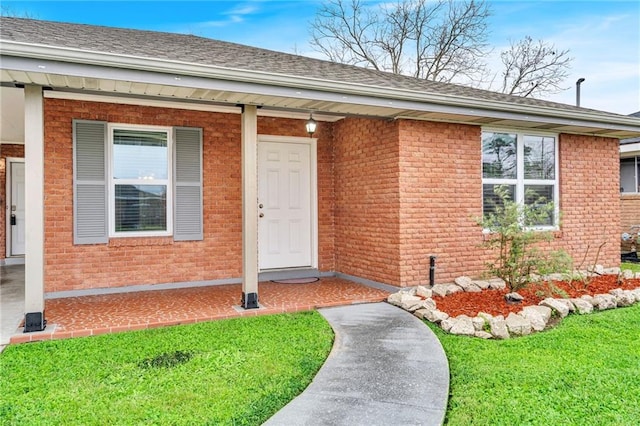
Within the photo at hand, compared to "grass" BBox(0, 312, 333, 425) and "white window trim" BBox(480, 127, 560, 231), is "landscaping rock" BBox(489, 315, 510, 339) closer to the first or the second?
"grass" BBox(0, 312, 333, 425)

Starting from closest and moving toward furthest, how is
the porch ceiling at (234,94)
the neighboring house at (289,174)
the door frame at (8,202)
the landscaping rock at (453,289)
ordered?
1. the porch ceiling at (234,94)
2. the neighboring house at (289,174)
3. the landscaping rock at (453,289)
4. the door frame at (8,202)

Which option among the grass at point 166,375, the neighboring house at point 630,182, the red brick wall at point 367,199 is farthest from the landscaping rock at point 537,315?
the neighboring house at point 630,182

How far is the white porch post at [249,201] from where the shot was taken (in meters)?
5.35

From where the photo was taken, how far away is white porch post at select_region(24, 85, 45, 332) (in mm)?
4312

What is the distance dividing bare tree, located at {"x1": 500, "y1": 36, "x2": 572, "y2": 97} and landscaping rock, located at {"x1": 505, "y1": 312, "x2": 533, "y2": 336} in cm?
1779

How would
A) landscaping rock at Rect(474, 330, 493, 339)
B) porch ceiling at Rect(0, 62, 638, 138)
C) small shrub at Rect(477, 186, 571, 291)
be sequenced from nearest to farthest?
porch ceiling at Rect(0, 62, 638, 138), landscaping rock at Rect(474, 330, 493, 339), small shrub at Rect(477, 186, 571, 291)

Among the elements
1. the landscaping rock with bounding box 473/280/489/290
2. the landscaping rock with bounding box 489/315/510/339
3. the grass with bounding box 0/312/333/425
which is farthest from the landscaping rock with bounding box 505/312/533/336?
the grass with bounding box 0/312/333/425

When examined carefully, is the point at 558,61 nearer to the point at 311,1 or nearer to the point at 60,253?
the point at 311,1

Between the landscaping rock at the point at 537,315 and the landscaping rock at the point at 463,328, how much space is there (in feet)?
2.28

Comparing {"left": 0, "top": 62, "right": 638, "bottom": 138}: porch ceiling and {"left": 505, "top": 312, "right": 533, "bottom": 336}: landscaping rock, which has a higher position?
{"left": 0, "top": 62, "right": 638, "bottom": 138}: porch ceiling

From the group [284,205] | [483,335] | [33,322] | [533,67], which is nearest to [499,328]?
[483,335]

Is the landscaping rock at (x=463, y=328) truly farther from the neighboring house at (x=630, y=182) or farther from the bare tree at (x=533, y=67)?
the bare tree at (x=533, y=67)

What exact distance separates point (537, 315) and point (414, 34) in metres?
16.9

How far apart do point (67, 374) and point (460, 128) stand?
236 inches
